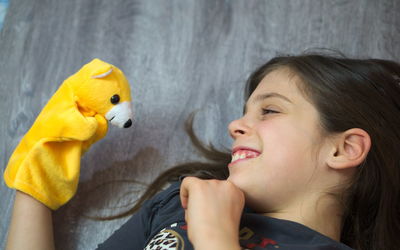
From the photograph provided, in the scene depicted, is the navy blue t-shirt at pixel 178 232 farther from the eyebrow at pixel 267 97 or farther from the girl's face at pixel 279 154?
the eyebrow at pixel 267 97

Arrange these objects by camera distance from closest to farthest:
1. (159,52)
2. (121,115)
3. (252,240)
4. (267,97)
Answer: (252,240) → (267,97) → (121,115) → (159,52)

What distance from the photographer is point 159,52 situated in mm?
1341

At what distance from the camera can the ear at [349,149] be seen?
35.2 inches

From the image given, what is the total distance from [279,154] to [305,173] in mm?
66

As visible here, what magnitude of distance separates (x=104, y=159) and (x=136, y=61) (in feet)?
1.00

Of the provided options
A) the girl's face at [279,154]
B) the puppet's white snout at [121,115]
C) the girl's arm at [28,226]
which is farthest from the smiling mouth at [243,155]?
the girl's arm at [28,226]

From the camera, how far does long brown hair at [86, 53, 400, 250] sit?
3.06 ft

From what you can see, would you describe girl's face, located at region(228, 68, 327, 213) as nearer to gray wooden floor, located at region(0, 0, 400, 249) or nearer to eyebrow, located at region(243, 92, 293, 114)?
eyebrow, located at region(243, 92, 293, 114)

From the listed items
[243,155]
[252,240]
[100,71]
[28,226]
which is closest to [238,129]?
[243,155]

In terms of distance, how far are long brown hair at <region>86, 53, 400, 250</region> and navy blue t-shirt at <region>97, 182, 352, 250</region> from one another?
0.16 meters

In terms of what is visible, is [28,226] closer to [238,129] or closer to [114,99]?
[114,99]

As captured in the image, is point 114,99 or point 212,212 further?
point 114,99

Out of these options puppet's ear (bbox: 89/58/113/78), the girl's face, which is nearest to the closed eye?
the girl's face

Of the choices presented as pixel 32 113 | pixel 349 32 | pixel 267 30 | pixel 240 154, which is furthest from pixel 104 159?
pixel 349 32
